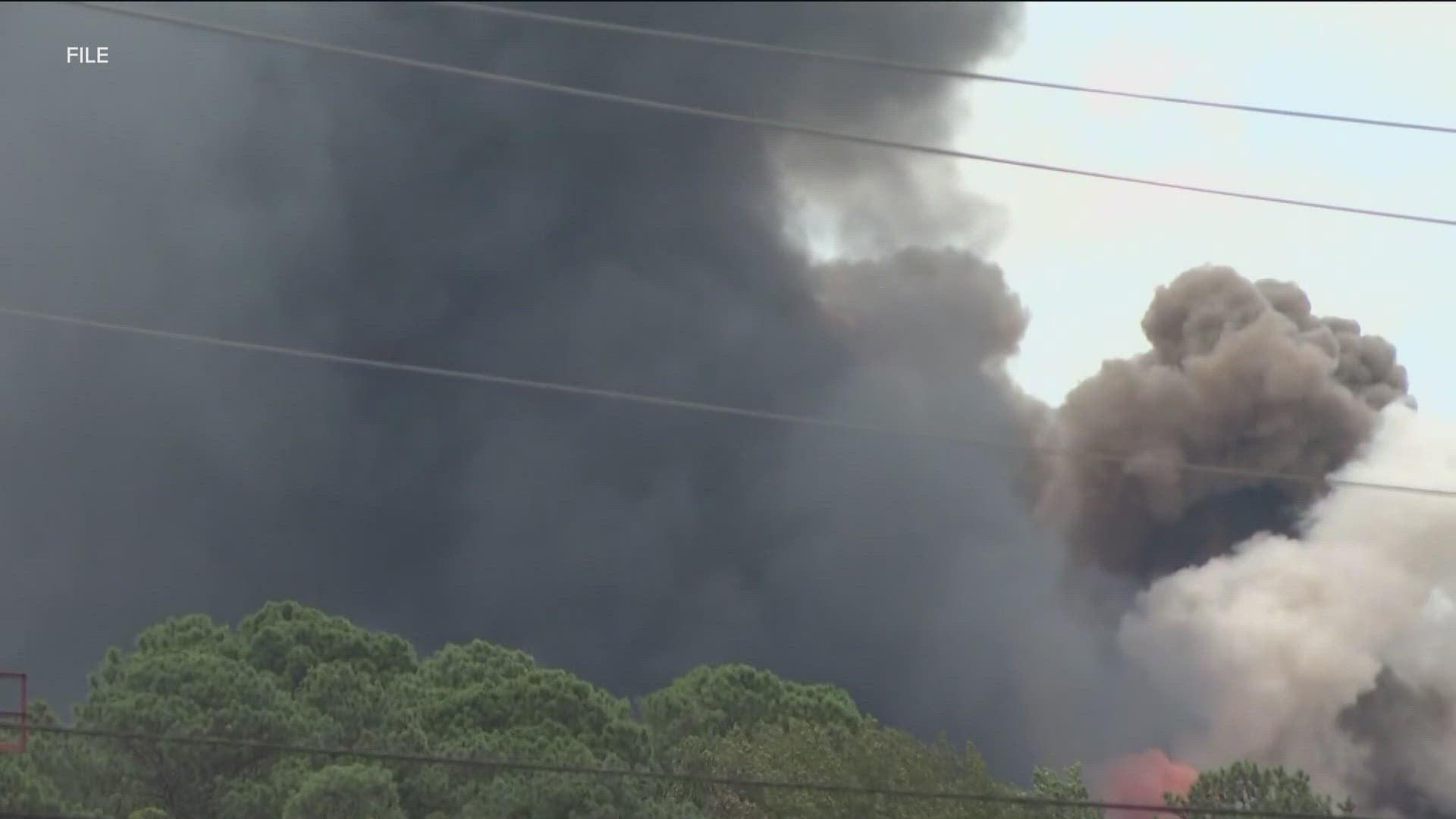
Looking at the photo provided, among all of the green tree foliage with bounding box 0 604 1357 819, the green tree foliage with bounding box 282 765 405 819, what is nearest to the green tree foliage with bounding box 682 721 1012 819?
the green tree foliage with bounding box 0 604 1357 819

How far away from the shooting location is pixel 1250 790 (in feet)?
180

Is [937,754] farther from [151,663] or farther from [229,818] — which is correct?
[151,663]

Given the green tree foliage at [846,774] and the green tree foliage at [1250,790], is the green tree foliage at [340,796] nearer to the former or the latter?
the green tree foliage at [846,774]

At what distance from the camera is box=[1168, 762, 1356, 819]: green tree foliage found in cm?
5353

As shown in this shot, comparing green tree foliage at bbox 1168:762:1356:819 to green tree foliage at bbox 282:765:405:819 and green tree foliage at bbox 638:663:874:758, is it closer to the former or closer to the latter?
green tree foliage at bbox 638:663:874:758

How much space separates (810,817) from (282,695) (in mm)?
14159

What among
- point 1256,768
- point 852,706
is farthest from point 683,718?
point 1256,768

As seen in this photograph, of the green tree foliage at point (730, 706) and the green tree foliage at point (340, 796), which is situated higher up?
the green tree foliage at point (730, 706)

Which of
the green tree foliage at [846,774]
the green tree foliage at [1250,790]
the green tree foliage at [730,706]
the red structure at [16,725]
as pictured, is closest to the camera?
the red structure at [16,725]

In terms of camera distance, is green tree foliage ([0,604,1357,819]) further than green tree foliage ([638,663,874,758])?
No

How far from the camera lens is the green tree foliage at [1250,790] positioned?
53.5m

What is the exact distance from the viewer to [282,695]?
157ft

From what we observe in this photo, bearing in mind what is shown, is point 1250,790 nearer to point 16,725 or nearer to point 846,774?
point 846,774

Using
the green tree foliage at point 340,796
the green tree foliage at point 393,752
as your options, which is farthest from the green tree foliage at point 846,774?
the green tree foliage at point 340,796
